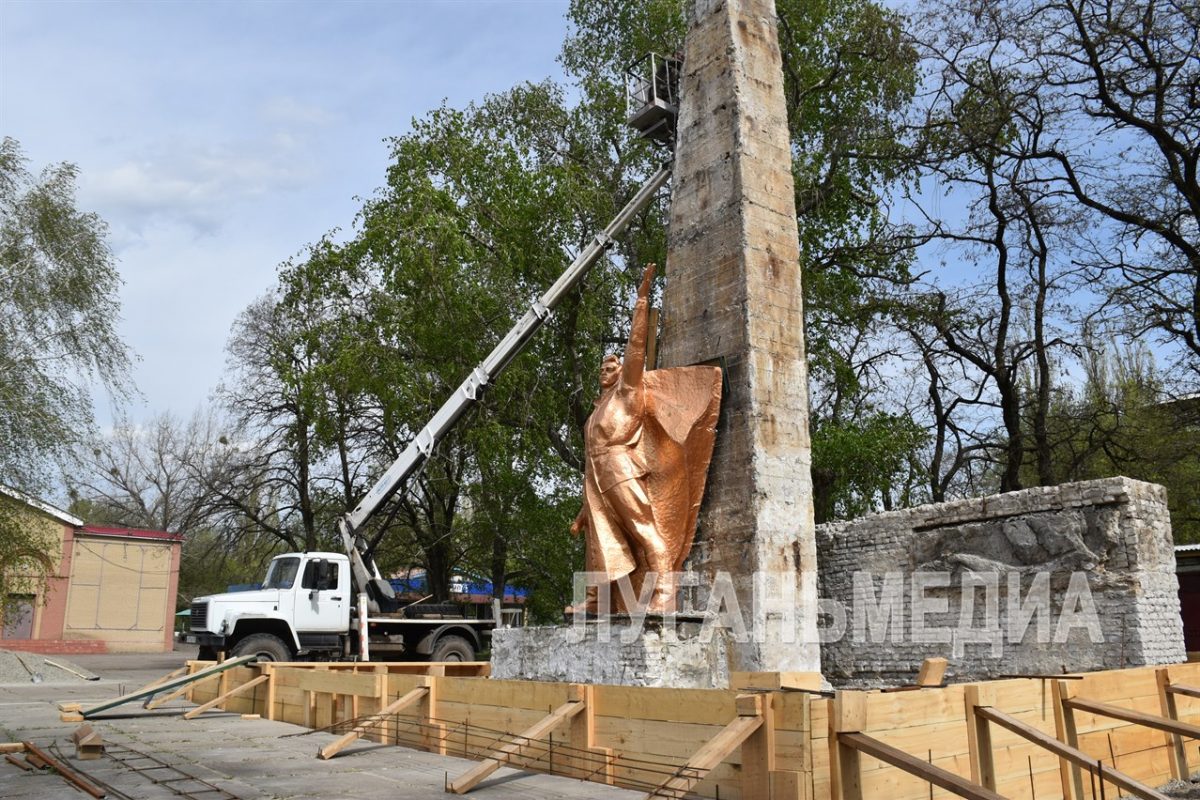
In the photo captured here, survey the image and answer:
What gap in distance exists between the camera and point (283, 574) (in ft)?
53.7

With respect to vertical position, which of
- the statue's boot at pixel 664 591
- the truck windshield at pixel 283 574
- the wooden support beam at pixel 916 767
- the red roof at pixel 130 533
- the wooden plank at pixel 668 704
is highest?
the red roof at pixel 130 533

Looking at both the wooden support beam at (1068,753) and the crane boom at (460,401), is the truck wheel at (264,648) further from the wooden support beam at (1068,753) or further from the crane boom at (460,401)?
the wooden support beam at (1068,753)

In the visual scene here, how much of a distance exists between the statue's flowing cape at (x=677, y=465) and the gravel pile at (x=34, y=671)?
13.7 metres

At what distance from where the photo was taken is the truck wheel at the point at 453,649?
56.6ft

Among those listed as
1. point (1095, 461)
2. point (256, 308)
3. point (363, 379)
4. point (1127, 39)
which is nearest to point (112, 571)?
point (256, 308)

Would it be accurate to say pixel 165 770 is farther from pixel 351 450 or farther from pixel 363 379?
pixel 351 450

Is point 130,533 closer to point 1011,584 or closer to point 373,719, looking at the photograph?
point 373,719

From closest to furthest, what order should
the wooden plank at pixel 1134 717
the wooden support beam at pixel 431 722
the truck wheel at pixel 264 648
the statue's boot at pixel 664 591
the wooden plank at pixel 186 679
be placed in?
the wooden plank at pixel 1134 717 < the wooden support beam at pixel 431 722 < the statue's boot at pixel 664 591 < the wooden plank at pixel 186 679 < the truck wheel at pixel 264 648

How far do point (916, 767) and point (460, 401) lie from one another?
13.8 meters

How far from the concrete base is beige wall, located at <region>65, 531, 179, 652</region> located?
83.9ft

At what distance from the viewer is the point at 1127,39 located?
16.4 metres

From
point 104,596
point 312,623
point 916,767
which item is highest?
point 104,596

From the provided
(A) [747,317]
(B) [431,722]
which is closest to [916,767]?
(B) [431,722]

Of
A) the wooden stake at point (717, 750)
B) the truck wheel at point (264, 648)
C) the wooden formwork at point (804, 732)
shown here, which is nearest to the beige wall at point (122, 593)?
the truck wheel at point (264, 648)
